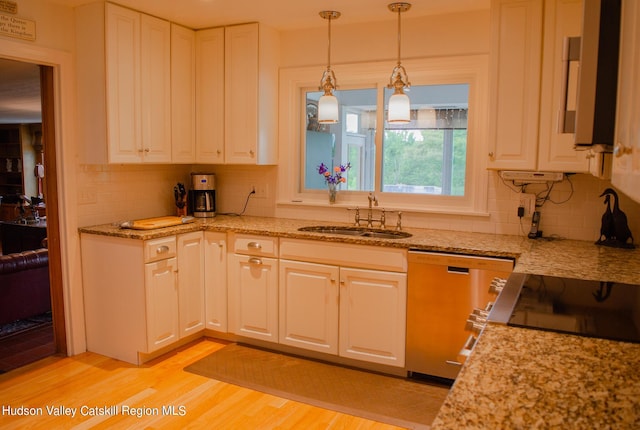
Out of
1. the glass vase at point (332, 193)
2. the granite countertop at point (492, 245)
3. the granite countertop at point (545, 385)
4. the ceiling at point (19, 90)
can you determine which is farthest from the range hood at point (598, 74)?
the ceiling at point (19, 90)

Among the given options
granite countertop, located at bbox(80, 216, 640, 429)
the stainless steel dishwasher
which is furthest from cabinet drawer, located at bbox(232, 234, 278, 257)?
granite countertop, located at bbox(80, 216, 640, 429)

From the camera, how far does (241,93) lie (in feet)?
13.1

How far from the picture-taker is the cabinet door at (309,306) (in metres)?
3.42

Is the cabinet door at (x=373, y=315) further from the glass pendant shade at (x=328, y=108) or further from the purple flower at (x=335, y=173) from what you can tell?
the glass pendant shade at (x=328, y=108)

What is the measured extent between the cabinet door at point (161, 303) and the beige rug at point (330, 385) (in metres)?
0.29

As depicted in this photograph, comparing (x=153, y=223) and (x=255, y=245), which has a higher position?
(x=153, y=223)

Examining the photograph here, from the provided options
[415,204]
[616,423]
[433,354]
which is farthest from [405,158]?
[616,423]

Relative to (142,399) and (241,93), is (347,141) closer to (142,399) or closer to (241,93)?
(241,93)

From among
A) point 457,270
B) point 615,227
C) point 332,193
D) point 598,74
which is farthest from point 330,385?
point 598,74

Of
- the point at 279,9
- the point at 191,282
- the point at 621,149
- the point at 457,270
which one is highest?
the point at 279,9

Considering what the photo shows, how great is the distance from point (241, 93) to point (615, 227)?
2.77 m

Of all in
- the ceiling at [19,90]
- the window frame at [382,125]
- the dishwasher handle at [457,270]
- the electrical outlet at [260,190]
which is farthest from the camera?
the ceiling at [19,90]

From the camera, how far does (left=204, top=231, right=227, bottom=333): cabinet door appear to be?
12.4ft

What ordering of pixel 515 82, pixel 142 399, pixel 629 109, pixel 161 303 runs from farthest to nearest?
1. pixel 161 303
2. pixel 515 82
3. pixel 142 399
4. pixel 629 109
